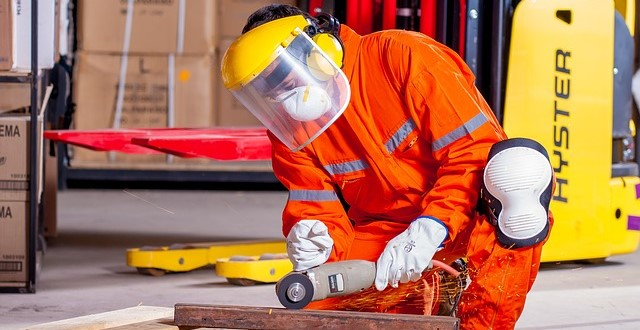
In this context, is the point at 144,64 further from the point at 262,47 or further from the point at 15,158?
the point at 262,47

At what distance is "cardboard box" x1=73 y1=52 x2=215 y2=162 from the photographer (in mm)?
9188

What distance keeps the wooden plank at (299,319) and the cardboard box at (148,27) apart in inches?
239

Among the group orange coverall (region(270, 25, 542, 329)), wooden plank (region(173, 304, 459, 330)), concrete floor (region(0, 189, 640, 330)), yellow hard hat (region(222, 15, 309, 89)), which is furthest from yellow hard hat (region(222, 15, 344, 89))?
concrete floor (region(0, 189, 640, 330))

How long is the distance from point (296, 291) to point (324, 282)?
3.1 inches

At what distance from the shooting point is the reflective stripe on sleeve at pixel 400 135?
3539 mm

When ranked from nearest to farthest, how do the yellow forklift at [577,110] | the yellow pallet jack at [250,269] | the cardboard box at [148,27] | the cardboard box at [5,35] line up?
the cardboard box at [5,35] → the yellow pallet jack at [250,269] → the yellow forklift at [577,110] → the cardboard box at [148,27]

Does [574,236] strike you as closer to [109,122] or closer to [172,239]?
[172,239]

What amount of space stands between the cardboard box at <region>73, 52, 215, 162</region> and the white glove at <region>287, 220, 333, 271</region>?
5689 millimetres

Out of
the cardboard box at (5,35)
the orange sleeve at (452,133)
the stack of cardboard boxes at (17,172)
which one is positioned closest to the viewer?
the orange sleeve at (452,133)

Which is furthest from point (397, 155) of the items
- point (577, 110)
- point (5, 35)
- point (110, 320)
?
point (577, 110)

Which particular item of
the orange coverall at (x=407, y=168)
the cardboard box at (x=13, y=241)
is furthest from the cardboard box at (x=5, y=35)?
the orange coverall at (x=407, y=168)

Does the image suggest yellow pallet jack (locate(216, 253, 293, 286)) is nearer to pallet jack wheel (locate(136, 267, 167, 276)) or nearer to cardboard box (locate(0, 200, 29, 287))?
pallet jack wheel (locate(136, 267, 167, 276))

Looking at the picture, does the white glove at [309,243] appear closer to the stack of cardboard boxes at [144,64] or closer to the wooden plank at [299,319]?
the wooden plank at [299,319]

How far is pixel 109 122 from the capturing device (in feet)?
30.1
